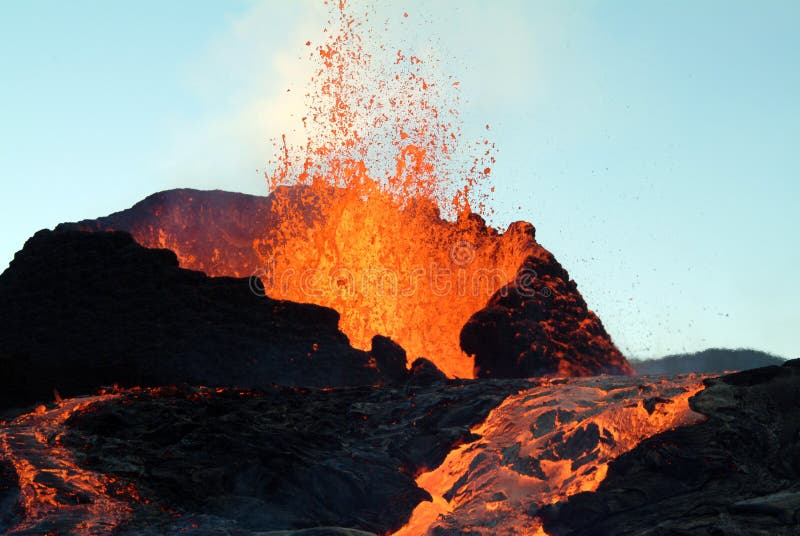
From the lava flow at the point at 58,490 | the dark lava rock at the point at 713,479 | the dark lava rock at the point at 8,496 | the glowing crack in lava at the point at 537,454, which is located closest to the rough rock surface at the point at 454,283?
the glowing crack in lava at the point at 537,454

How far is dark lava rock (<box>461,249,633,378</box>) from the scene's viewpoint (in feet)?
110

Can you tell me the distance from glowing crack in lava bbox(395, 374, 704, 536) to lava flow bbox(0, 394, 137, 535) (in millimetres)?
5321

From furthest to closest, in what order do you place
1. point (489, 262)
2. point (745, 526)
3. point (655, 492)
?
point (489, 262), point (655, 492), point (745, 526)

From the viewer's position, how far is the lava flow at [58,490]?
14.1m

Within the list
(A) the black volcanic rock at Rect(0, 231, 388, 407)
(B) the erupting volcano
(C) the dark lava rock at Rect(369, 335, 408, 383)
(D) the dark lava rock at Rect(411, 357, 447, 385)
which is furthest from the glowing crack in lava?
(A) the black volcanic rock at Rect(0, 231, 388, 407)

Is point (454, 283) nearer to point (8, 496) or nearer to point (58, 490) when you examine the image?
point (58, 490)

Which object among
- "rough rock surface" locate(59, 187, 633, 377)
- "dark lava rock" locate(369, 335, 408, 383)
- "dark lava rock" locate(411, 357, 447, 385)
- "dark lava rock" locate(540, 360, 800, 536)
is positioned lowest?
"dark lava rock" locate(540, 360, 800, 536)

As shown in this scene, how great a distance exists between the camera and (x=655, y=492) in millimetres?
15273

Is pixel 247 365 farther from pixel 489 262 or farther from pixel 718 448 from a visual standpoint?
pixel 718 448

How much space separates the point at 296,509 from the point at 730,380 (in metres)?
9.43

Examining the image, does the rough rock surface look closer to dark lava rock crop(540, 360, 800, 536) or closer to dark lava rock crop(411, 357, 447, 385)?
dark lava rock crop(411, 357, 447, 385)

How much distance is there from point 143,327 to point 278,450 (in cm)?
1408

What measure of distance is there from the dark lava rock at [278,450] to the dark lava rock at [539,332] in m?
9.85

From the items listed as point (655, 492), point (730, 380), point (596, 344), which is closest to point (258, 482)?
point (655, 492)
